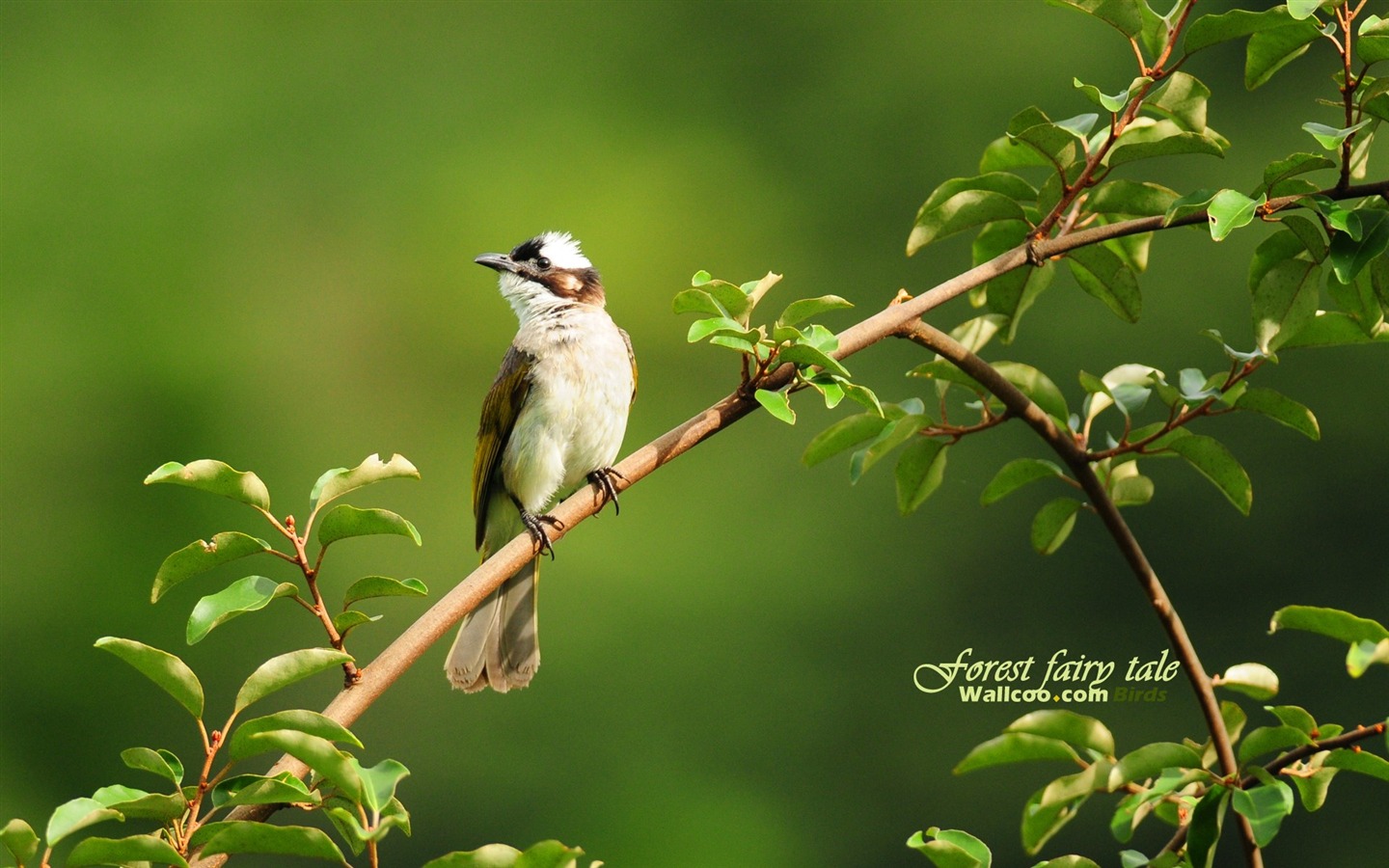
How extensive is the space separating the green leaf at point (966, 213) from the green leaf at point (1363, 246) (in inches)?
14.9

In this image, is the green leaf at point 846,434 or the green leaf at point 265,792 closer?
the green leaf at point 265,792

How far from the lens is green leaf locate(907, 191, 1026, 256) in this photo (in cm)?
177

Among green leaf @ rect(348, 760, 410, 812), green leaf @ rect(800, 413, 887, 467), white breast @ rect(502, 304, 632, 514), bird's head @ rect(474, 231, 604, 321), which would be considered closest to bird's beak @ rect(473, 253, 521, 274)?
bird's head @ rect(474, 231, 604, 321)

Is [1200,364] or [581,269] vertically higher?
[1200,364]

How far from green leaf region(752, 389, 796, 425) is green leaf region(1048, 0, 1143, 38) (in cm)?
52

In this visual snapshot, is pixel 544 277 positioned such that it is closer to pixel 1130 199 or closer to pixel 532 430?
pixel 532 430

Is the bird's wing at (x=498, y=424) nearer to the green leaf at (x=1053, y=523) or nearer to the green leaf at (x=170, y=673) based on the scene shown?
the green leaf at (x=1053, y=523)

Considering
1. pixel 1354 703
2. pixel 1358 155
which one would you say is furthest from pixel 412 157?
pixel 1358 155

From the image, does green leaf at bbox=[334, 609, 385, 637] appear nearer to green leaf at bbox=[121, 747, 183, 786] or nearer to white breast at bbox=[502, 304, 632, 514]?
green leaf at bbox=[121, 747, 183, 786]

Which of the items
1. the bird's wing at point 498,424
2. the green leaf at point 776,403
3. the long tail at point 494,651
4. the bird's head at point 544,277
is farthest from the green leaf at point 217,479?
the bird's head at point 544,277

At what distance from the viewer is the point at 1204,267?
37.9 ft

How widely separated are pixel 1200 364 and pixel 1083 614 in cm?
189

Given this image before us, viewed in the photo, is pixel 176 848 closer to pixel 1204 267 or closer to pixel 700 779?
pixel 700 779

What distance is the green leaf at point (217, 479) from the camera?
4.62ft
